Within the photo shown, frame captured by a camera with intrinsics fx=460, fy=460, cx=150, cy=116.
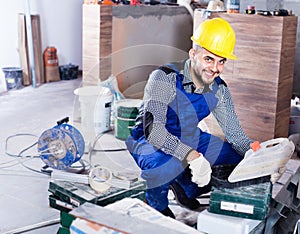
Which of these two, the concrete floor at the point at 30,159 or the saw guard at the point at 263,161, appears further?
the concrete floor at the point at 30,159

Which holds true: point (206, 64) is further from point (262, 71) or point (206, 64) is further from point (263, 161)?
point (262, 71)

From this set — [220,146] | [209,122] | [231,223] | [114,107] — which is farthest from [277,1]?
[231,223]

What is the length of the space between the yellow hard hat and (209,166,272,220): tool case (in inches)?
25.3

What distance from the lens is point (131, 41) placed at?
4871mm

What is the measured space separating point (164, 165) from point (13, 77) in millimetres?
3760

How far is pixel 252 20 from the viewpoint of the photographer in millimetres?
3543

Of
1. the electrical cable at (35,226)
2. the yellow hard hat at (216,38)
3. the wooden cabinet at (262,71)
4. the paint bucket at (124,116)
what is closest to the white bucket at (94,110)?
the paint bucket at (124,116)

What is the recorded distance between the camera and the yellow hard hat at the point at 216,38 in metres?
2.24

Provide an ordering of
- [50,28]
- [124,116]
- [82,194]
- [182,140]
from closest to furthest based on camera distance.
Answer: [82,194]
[182,140]
[124,116]
[50,28]

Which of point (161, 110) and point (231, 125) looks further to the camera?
point (231, 125)

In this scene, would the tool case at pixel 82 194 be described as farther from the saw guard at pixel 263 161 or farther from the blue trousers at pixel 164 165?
the saw guard at pixel 263 161

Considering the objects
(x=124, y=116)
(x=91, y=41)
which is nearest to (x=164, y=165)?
(x=124, y=116)

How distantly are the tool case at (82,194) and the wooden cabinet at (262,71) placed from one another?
1761mm

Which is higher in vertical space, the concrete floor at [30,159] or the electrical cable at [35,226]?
the electrical cable at [35,226]
